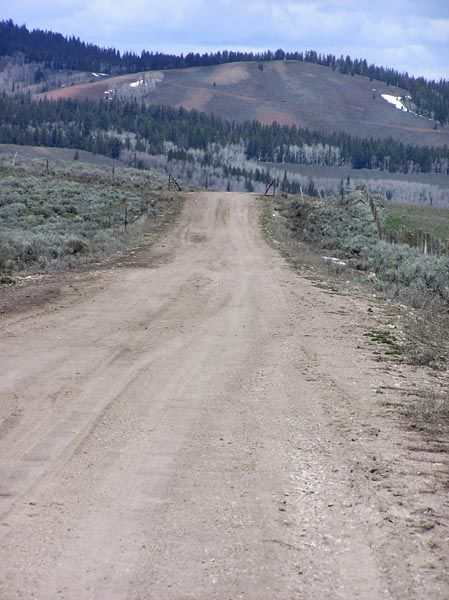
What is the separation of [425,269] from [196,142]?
9235 cm

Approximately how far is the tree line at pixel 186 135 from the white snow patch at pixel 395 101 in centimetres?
4586

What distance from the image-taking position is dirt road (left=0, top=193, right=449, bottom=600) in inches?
181

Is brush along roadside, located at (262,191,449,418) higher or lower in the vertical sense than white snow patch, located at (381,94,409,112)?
lower

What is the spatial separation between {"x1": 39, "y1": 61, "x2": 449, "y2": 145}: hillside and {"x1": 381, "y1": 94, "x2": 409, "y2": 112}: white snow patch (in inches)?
63.6

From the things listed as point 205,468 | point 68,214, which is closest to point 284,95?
point 68,214

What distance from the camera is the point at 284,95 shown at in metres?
170

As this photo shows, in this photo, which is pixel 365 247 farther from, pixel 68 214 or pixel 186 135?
pixel 186 135

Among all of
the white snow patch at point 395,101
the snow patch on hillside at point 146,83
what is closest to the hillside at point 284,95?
the snow patch on hillside at point 146,83

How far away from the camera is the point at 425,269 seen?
21656 mm

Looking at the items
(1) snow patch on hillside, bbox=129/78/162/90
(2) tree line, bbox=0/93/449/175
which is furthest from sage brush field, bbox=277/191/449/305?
(1) snow patch on hillside, bbox=129/78/162/90

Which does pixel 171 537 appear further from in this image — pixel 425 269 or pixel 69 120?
pixel 69 120

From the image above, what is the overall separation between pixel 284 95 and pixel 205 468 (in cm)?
16979

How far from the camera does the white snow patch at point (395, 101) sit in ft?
570

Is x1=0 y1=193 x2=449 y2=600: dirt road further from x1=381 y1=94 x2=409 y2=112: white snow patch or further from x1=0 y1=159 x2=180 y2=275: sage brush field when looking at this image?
x1=381 y1=94 x2=409 y2=112: white snow patch
